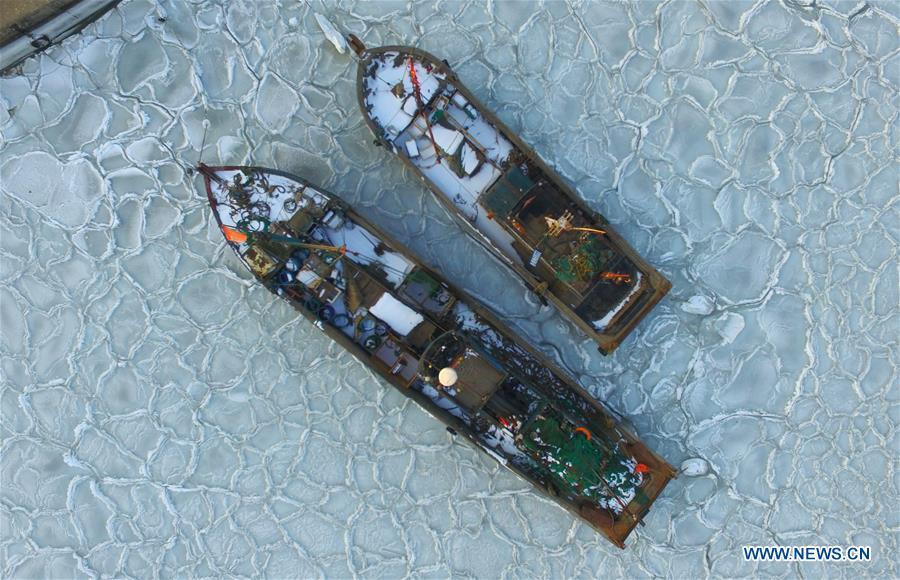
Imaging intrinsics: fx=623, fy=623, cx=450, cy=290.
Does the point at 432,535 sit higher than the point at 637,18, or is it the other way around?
the point at 637,18

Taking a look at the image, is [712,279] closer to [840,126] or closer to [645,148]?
[645,148]

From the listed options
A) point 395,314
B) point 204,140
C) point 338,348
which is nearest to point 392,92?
point 204,140

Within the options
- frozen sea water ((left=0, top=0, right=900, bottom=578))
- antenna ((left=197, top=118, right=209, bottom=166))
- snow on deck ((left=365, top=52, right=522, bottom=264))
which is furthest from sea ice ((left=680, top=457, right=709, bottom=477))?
antenna ((left=197, top=118, right=209, bottom=166))

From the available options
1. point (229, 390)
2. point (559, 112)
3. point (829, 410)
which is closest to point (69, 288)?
point (229, 390)

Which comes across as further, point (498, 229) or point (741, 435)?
point (741, 435)

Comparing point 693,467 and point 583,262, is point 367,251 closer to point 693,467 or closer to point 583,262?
A: point 583,262

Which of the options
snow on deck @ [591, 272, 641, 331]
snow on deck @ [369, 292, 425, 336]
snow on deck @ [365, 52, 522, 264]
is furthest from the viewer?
snow on deck @ [365, 52, 522, 264]

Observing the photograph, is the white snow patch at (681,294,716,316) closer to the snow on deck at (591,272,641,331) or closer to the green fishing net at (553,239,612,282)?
the snow on deck at (591,272,641,331)

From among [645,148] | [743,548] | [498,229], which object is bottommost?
[743,548]
